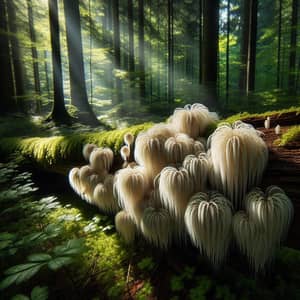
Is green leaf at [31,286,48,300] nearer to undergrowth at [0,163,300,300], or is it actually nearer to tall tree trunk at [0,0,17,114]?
undergrowth at [0,163,300,300]

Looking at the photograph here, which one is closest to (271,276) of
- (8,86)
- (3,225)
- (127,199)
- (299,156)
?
(299,156)

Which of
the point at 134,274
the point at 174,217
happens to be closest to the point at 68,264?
the point at 134,274

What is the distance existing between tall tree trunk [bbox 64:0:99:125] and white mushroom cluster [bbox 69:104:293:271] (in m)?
7.01

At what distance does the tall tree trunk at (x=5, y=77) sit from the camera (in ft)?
32.7

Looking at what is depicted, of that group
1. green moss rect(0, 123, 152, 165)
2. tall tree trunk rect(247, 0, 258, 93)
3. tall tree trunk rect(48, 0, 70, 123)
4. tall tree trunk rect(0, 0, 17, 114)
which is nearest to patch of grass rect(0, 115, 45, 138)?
tall tree trunk rect(48, 0, 70, 123)

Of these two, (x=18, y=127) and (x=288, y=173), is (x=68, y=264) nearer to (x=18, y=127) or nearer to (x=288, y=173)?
(x=288, y=173)

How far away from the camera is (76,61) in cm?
860

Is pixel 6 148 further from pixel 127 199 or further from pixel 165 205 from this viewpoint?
pixel 165 205

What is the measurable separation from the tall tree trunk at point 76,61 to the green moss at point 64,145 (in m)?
4.47

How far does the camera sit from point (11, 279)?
124cm

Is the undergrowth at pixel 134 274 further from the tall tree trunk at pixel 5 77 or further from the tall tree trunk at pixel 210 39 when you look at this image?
the tall tree trunk at pixel 5 77

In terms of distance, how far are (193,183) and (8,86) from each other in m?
11.4

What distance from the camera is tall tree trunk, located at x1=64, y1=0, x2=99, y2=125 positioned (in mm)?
8156

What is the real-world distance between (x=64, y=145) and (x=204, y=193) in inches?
96.1
